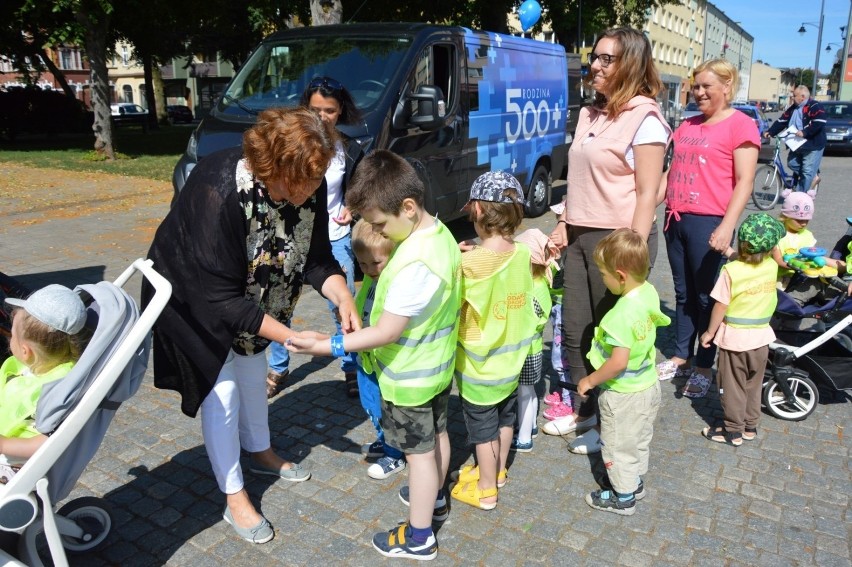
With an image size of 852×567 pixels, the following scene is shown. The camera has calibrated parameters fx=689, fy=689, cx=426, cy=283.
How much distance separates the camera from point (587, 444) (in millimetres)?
3693

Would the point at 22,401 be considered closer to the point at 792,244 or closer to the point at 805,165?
the point at 792,244

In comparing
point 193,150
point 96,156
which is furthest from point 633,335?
point 96,156

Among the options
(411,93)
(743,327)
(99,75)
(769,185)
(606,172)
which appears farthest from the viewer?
(99,75)

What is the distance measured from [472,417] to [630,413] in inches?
27.9

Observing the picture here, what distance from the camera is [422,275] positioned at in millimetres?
2410

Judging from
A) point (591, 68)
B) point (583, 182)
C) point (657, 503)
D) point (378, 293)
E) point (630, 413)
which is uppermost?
point (591, 68)

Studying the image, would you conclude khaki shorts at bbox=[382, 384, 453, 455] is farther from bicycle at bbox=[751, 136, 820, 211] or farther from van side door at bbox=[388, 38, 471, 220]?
bicycle at bbox=[751, 136, 820, 211]

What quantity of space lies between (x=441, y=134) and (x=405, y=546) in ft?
17.5

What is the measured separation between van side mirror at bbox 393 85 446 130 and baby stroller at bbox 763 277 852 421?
3455 mm

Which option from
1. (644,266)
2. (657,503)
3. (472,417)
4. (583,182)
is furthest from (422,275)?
(657,503)

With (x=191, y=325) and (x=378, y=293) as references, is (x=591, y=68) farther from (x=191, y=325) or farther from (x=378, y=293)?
(x=191, y=325)

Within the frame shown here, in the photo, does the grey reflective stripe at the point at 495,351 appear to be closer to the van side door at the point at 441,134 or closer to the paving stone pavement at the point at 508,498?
the paving stone pavement at the point at 508,498

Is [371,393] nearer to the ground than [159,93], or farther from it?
nearer to the ground

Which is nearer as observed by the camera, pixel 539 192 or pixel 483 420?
pixel 483 420
